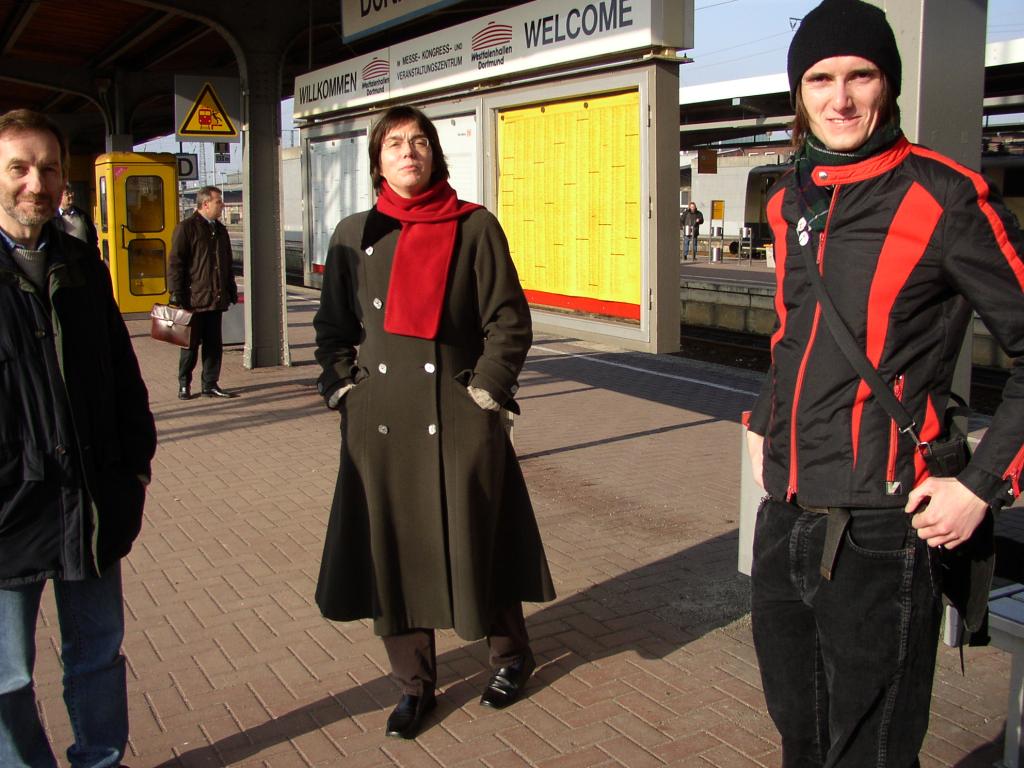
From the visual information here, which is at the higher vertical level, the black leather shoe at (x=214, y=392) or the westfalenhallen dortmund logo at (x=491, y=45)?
the westfalenhallen dortmund logo at (x=491, y=45)

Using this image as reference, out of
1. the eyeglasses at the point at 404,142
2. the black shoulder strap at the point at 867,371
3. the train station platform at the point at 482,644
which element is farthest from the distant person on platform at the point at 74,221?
the black shoulder strap at the point at 867,371

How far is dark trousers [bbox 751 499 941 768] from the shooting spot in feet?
6.86

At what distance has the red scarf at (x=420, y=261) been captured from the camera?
11.1 feet

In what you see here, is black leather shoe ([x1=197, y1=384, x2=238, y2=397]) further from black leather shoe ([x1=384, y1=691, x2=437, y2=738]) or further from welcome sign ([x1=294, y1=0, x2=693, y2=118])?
black leather shoe ([x1=384, y1=691, x2=437, y2=738])

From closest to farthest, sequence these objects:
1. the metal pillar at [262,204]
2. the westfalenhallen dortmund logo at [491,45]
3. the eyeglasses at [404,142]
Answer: the eyeglasses at [404,142] < the westfalenhallen dortmund logo at [491,45] < the metal pillar at [262,204]

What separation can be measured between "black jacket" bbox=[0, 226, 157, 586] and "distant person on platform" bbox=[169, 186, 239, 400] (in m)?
6.52

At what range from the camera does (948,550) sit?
214cm

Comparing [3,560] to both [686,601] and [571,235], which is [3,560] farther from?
[571,235]

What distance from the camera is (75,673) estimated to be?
2.97 m

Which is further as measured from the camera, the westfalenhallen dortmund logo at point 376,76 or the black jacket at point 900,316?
the westfalenhallen dortmund logo at point 376,76

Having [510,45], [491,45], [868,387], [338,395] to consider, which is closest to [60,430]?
[338,395]

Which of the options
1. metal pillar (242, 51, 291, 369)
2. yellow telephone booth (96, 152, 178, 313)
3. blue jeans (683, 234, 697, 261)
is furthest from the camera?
blue jeans (683, 234, 697, 261)

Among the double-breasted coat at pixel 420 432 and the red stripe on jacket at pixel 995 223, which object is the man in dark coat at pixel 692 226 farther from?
the red stripe on jacket at pixel 995 223

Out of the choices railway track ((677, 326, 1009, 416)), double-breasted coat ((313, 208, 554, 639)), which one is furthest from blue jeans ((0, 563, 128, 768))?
railway track ((677, 326, 1009, 416))
